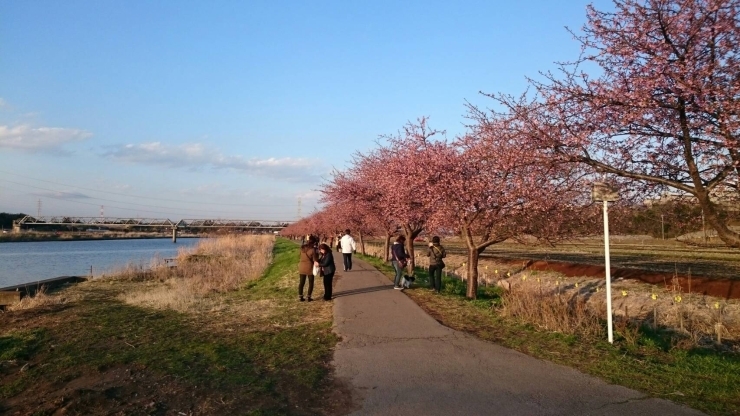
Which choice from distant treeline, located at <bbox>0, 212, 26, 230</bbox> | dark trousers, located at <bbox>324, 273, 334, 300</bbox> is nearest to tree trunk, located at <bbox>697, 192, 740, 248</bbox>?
dark trousers, located at <bbox>324, 273, 334, 300</bbox>

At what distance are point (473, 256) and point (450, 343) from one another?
6.37 metres

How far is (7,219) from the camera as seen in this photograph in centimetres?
11044

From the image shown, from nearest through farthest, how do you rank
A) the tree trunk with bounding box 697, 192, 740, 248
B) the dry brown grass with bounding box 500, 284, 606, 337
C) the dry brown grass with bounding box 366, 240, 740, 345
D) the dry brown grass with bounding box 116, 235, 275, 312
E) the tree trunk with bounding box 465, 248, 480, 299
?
the tree trunk with bounding box 697, 192, 740, 248 < the dry brown grass with bounding box 500, 284, 606, 337 < the dry brown grass with bounding box 366, 240, 740, 345 < the tree trunk with bounding box 465, 248, 480, 299 < the dry brown grass with bounding box 116, 235, 275, 312

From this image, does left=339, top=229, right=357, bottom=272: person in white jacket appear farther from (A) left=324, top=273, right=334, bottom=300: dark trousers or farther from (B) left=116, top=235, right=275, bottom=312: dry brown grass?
(A) left=324, top=273, right=334, bottom=300: dark trousers

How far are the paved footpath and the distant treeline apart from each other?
11818 cm

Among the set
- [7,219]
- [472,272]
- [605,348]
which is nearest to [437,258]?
[472,272]

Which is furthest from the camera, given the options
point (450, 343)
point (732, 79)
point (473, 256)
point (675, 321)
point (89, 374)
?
point (473, 256)

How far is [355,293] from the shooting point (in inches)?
644

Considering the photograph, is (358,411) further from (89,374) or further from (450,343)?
(89,374)

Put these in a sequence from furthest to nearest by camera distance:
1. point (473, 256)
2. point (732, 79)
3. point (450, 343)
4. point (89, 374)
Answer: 1. point (473, 256)
2. point (450, 343)
3. point (89, 374)
4. point (732, 79)

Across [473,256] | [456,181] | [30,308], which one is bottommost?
[30,308]

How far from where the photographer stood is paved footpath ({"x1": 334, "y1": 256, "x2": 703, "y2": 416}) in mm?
6195

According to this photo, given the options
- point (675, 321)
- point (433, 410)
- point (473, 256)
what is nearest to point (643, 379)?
point (433, 410)

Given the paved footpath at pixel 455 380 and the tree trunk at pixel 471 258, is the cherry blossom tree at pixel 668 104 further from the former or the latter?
the tree trunk at pixel 471 258
